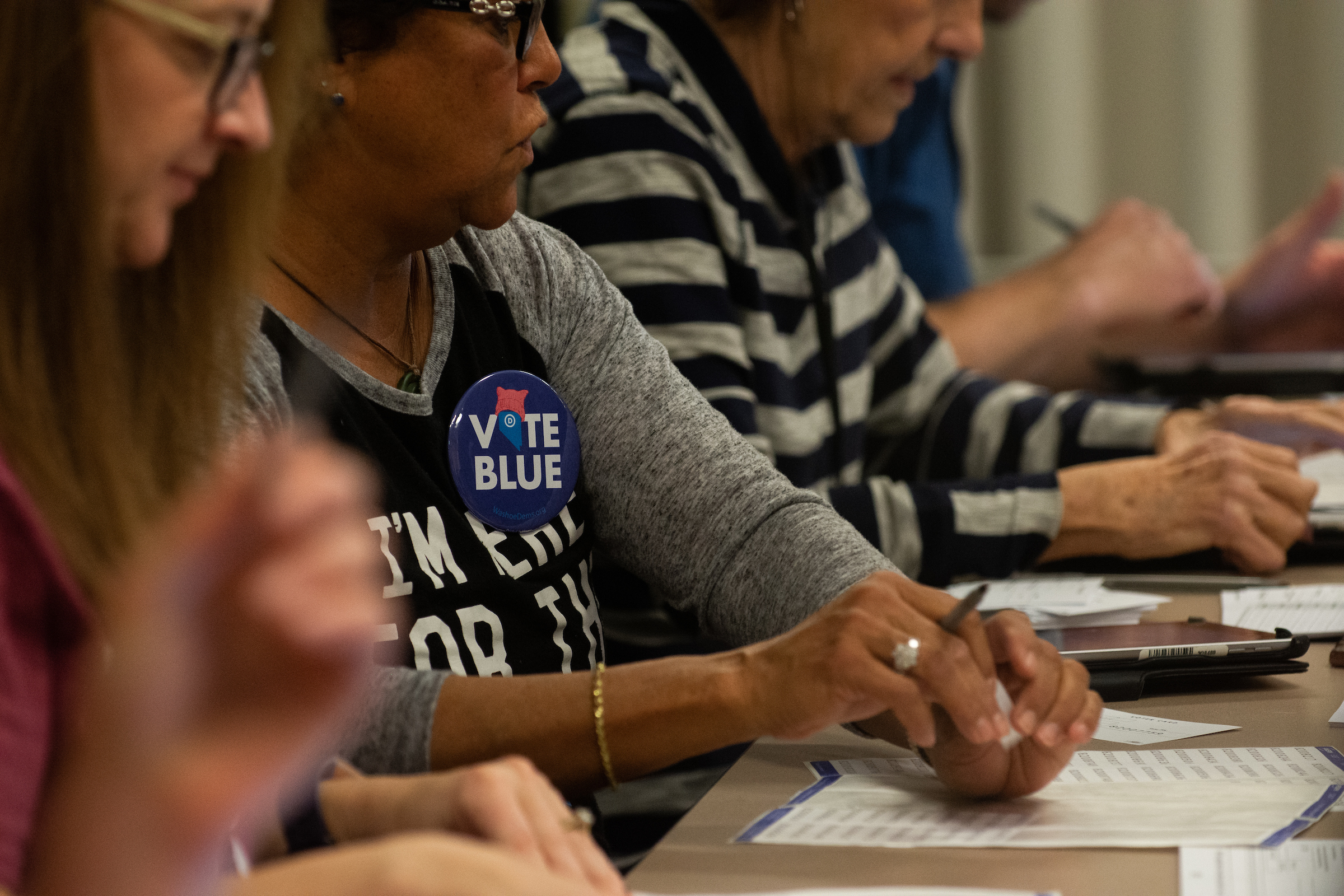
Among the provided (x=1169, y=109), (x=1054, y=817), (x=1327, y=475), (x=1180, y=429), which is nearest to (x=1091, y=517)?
(x=1180, y=429)

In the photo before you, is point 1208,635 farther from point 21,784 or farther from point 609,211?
point 21,784

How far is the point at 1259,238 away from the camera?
3.48 meters

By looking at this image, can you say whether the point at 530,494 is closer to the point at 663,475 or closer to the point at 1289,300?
the point at 663,475

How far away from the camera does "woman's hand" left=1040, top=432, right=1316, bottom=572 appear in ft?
5.22

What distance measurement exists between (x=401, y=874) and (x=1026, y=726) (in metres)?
0.48

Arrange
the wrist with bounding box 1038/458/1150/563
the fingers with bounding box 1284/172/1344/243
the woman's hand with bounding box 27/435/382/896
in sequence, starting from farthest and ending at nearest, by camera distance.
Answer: the fingers with bounding box 1284/172/1344/243
the wrist with bounding box 1038/458/1150/563
the woman's hand with bounding box 27/435/382/896

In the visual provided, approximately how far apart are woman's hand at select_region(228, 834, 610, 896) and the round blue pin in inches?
21.4

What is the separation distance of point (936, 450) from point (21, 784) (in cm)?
158

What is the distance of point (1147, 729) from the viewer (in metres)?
1.05

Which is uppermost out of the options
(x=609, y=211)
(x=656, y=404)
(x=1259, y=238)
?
(x=609, y=211)

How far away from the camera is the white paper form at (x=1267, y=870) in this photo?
743 millimetres

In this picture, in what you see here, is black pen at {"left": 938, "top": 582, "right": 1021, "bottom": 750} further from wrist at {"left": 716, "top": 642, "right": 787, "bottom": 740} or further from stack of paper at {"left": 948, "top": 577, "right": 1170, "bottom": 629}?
stack of paper at {"left": 948, "top": 577, "right": 1170, "bottom": 629}

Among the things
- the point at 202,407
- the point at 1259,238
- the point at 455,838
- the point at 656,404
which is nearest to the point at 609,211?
the point at 656,404

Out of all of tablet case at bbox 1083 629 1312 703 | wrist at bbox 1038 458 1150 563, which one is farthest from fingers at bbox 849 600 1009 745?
wrist at bbox 1038 458 1150 563
